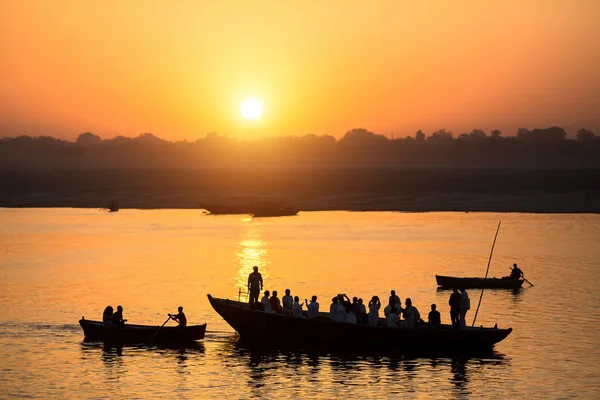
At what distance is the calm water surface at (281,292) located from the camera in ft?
133

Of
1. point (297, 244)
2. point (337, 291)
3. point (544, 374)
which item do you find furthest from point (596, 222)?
point (544, 374)

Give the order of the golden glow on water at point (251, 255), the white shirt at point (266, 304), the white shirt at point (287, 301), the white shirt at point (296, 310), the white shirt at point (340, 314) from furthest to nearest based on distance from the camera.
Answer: the golden glow on water at point (251, 255), the white shirt at point (287, 301), the white shirt at point (266, 304), the white shirt at point (296, 310), the white shirt at point (340, 314)

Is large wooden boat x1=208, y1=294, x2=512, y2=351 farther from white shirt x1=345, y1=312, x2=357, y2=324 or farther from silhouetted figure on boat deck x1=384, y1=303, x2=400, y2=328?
white shirt x1=345, y1=312, x2=357, y2=324

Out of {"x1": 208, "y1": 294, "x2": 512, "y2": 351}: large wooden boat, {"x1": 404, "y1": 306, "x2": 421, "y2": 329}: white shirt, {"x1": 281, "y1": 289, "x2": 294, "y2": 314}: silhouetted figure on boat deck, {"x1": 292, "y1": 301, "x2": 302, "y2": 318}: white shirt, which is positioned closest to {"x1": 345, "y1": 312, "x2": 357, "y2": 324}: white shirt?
{"x1": 208, "y1": 294, "x2": 512, "y2": 351}: large wooden boat

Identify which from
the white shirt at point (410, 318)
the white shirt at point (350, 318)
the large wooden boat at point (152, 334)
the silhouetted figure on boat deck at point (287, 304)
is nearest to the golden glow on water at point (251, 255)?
the large wooden boat at point (152, 334)

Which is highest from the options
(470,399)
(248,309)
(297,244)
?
(297,244)

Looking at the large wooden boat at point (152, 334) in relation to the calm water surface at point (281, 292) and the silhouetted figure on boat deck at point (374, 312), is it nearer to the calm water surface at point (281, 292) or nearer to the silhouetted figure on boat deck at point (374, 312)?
the calm water surface at point (281, 292)

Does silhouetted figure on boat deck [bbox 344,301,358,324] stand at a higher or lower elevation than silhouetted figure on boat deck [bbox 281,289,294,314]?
lower

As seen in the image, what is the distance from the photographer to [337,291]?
7269 centimetres

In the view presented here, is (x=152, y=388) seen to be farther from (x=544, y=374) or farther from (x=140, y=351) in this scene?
(x=544, y=374)

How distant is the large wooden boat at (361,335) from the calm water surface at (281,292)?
0.89 metres

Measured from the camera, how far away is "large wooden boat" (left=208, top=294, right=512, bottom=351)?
4597cm

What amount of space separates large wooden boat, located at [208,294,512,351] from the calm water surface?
0.89m

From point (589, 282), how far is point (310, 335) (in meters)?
41.0
